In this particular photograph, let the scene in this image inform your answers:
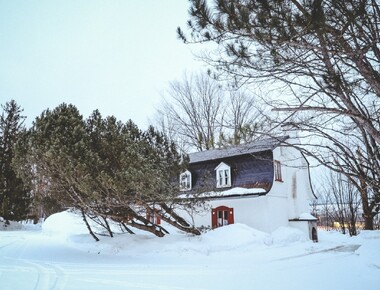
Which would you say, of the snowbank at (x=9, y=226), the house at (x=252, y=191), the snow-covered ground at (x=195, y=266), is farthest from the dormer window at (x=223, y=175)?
the snowbank at (x=9, y=226)

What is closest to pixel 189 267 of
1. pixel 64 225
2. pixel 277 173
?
pixel 277 173

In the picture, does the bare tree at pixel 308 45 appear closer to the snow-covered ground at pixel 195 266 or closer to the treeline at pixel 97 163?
the snow-covered ground at pixel 195 266

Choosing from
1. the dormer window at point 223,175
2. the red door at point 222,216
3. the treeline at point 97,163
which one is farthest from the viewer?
the dormer window at point 223,175

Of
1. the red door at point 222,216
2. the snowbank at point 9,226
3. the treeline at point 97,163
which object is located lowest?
the snowbank at point 9,226

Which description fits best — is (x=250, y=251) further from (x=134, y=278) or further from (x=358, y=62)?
(x=358, y=62)

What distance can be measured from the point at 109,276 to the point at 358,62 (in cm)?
685

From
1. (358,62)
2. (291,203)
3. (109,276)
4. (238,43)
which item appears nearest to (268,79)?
(238,43)

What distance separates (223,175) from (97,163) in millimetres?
8688

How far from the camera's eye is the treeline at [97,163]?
874 centimetres

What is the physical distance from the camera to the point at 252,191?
46.5 feet

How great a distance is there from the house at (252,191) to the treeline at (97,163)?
343 cm

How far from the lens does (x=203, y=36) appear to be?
4504 millimetres

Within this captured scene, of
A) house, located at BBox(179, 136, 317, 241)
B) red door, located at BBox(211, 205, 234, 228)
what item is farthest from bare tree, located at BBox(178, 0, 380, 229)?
red door, located at BBox(211, 205, 234, 228)

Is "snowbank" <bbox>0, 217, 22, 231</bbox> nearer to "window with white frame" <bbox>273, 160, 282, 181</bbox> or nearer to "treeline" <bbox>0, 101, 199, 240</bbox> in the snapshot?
"treeline" <bbox>0, 101, 199, 240</bbox>
